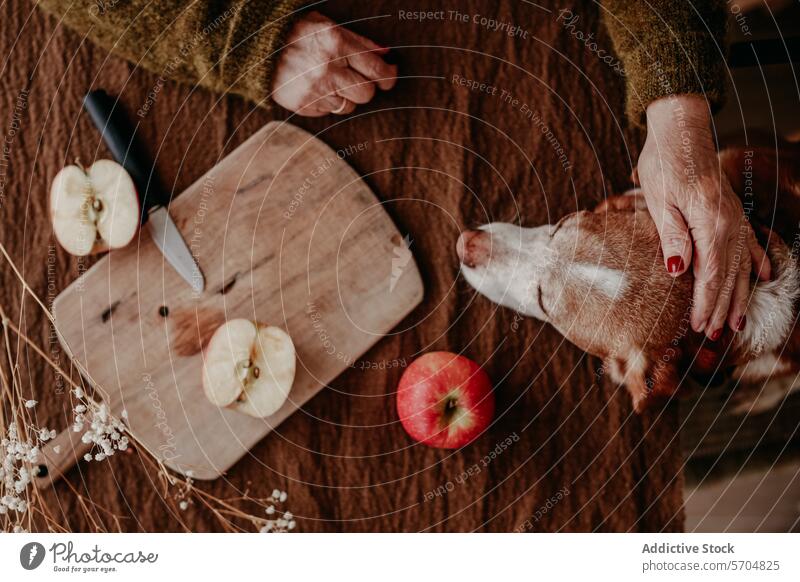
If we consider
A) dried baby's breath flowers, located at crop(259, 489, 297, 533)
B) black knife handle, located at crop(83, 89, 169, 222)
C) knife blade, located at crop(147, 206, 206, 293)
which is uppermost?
black knife handle, located at crop(83, 89, 169, 222)

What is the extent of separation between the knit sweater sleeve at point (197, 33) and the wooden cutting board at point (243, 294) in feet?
0.21

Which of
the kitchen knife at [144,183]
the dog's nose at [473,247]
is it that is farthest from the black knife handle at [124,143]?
the dog's nose at [473,247]

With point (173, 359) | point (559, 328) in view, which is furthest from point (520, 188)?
point (173, 359)

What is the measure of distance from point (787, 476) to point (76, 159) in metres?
0.81

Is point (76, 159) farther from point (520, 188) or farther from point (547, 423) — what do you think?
point (547, 423)

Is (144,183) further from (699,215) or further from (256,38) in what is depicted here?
(699,215)

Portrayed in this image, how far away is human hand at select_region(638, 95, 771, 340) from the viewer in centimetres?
64

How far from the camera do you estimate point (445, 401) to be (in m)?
0.64

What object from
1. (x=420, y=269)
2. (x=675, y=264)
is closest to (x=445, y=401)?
(x=420, y=269)

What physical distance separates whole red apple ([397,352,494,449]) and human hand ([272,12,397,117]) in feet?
0.93

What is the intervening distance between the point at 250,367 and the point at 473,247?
10.2 inches

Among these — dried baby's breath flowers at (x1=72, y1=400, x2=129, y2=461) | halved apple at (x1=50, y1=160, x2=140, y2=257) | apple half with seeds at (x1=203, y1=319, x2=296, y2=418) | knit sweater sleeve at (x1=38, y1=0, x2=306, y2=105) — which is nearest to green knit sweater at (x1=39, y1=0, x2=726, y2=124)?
knit sweater sleeve at (x1=38, y1=0, x2=306, y2=105)

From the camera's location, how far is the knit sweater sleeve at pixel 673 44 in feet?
2.13

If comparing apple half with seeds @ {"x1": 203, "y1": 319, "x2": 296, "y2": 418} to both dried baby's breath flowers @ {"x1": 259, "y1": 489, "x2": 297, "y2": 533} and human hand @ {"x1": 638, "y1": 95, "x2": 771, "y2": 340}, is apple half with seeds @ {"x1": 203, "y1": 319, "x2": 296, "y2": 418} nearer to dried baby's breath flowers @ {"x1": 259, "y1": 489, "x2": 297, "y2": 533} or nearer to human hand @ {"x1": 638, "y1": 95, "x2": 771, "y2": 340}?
dried baby's breath flowers @ {"x1": 259, "y1": 489, "x2": 297, "y2": 533}
